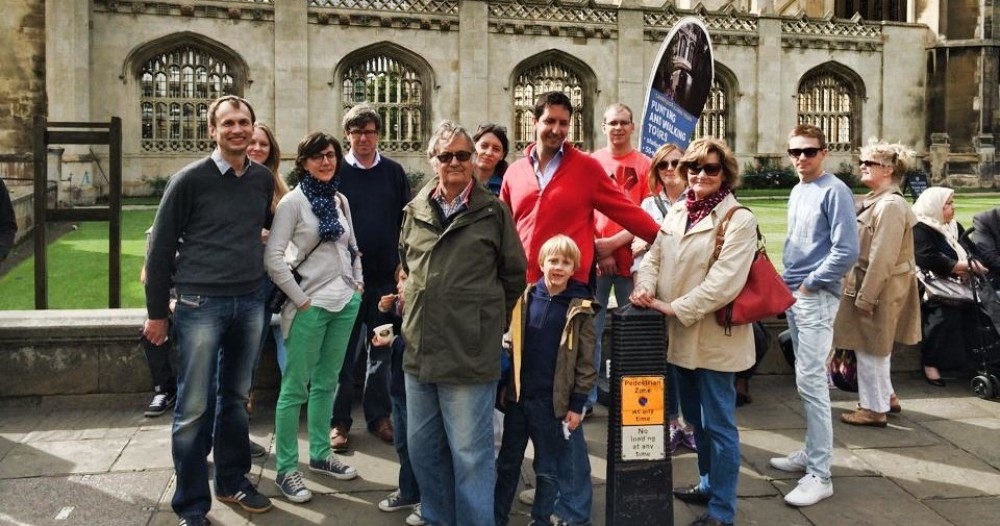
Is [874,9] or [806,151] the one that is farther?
[874,9]

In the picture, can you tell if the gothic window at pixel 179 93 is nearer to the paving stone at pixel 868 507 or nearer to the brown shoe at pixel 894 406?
the brown shoe at pixel 894 406

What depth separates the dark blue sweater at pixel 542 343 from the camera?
3547mm

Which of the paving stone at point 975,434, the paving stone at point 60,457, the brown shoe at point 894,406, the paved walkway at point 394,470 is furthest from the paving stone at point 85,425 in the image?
the paving stone at point 975,434

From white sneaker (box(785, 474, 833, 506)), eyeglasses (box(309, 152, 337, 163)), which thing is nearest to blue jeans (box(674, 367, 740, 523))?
white sneaker (box(785, 474, 833, 506))

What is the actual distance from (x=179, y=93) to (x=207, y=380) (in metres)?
21.6

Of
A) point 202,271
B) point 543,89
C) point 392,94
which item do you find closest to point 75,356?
point 202,271

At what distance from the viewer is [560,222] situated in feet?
12.5

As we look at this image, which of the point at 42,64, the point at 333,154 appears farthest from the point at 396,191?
the point at 42,64

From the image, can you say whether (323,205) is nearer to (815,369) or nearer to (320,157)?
(320,157)

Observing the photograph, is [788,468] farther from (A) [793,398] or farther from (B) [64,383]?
(B) [64,383]

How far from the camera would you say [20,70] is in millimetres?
20766

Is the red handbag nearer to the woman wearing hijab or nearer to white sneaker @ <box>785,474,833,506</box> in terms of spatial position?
white sneaker @ <box>785,474,833,506</box>

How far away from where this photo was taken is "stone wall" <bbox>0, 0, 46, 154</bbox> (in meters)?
20.6

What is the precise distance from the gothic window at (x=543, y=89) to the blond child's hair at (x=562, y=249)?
899 inches
